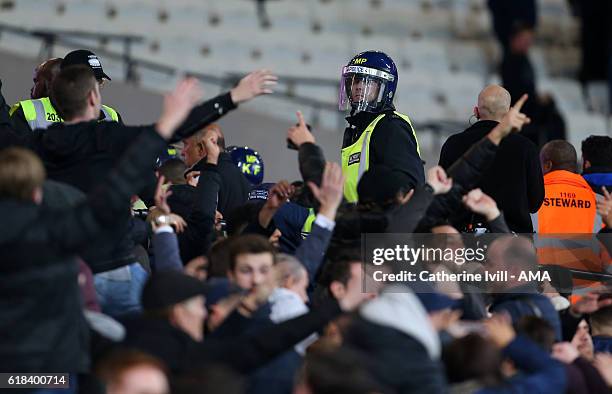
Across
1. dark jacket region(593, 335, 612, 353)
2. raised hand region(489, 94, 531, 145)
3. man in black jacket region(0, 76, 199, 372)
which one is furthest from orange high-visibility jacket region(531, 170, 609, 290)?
man in black jacket region(0, 76, 199, 372)

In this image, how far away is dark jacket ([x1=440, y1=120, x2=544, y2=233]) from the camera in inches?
267

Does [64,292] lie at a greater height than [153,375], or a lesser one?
greater

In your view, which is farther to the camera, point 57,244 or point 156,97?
point 156,97

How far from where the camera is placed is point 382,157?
614 cm

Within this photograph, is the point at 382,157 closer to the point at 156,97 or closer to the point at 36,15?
the point at 156,97

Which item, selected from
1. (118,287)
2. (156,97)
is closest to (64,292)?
(118,287)

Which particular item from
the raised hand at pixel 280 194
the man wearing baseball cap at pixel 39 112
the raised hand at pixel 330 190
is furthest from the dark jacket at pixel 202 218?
the raised hand at pixel 330 190

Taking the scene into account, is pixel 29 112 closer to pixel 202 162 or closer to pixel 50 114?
pixel 50 114

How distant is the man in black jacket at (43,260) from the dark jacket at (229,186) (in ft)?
10.3

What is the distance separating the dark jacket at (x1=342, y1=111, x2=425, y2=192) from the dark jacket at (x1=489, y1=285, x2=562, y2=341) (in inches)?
28.2

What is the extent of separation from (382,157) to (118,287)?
1507mm

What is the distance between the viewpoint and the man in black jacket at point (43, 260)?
404 centimetres

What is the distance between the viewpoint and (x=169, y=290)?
14.4 ft

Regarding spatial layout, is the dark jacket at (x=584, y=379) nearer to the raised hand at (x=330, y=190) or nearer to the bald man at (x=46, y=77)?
the raised hand at (x=330, y=190)
